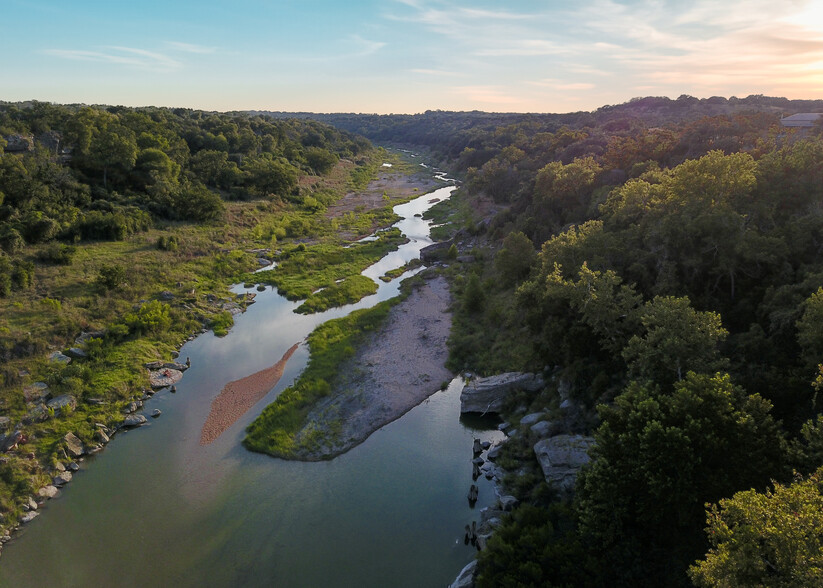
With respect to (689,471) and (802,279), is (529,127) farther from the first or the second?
(689,471)

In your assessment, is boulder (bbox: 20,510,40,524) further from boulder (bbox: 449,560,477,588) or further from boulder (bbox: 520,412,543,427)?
boulder (bbox: 520,412,543,427)

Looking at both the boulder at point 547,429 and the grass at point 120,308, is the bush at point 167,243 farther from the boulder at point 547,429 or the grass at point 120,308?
the boulder at point 547,429

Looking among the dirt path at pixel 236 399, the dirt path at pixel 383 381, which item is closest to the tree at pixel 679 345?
the dirt path at pixel 383 381

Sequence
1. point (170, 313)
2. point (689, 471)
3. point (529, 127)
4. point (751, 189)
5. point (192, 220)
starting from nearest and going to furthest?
point (689, 471)
point (751, 189)
point (170, 313)
point (192, 220)
point (529, 127)

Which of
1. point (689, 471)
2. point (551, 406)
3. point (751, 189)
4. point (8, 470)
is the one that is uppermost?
point (751, 189)

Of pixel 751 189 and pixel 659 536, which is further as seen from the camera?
pixel 751 189

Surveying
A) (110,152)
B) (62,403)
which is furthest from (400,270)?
(110,152)

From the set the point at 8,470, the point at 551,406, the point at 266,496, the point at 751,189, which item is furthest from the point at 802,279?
the point at 8,470
